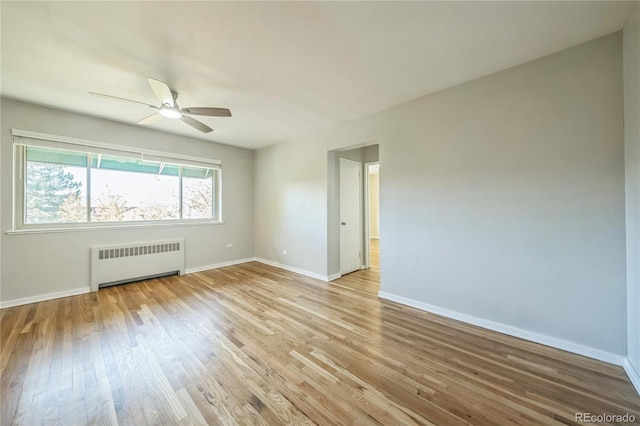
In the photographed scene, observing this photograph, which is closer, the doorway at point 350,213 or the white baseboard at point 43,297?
the white baseboard at point 43,297

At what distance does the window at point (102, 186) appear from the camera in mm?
3174

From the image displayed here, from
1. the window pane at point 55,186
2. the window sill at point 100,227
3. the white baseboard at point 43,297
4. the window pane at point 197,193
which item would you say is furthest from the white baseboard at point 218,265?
the window pane at point 55,186

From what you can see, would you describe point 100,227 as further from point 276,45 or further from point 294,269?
point 276,45

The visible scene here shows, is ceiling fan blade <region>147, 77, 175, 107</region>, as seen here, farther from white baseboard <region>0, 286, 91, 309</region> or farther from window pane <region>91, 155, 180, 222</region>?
white baseboard <region>0, 286, 91, 309</region>

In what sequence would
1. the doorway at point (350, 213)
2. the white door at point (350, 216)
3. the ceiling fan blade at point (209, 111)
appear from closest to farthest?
1. the ceiling fan blade at point (209, 111)
2. the doorway at point (350, 213)
3. the white door at point (350, 216)

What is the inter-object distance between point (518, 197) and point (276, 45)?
105 inches

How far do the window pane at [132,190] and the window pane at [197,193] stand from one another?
0.54 feet

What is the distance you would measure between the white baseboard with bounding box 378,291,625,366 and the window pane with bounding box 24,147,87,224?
501 cm

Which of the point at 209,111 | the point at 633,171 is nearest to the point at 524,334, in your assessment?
the point at 633,171

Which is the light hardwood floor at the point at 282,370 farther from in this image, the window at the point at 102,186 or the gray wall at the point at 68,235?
the window at the point at 102,186

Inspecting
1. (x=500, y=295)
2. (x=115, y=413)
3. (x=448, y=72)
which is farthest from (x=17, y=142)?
(x=500, y=295)

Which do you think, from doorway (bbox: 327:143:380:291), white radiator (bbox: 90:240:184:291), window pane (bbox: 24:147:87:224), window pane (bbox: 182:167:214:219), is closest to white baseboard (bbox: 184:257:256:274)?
white radiator (bbox: 90:240:184:291)

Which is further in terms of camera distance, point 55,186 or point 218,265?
point 218,265

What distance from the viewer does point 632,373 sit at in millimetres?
1674
